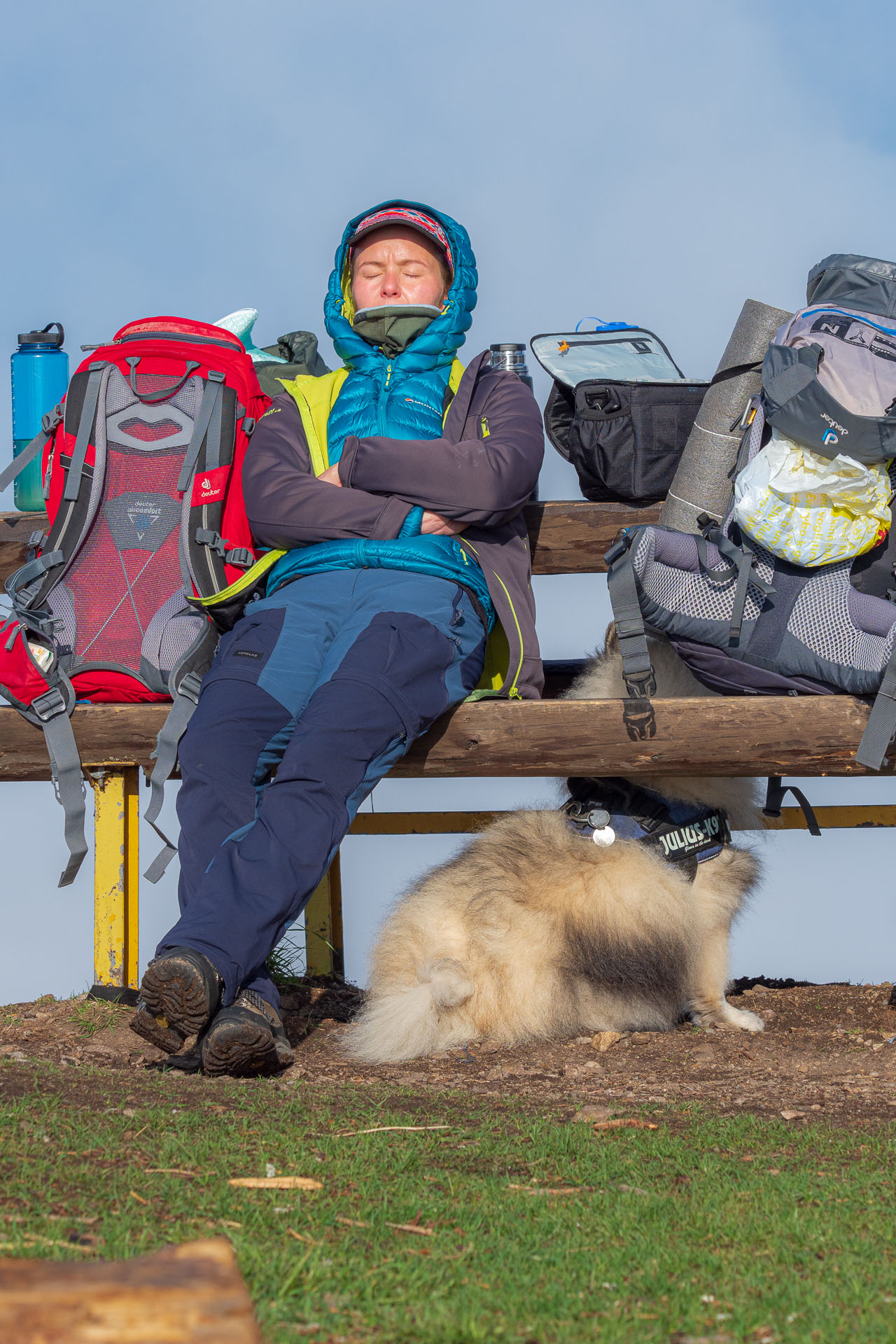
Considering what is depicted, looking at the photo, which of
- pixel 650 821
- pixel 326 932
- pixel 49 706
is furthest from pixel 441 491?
pixel 326 932

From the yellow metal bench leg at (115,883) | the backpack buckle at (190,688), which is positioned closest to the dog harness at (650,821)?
the backpack buckle at (190,688)

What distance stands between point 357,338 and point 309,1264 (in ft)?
10.2

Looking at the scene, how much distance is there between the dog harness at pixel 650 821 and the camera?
358cm

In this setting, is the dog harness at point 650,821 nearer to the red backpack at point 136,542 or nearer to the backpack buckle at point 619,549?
the backpack buckle at point 619,549

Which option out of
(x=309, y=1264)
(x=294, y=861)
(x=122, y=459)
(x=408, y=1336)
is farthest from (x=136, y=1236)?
(x=122, y=459)

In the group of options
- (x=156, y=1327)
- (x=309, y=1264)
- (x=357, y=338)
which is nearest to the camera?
(x=156, y=1327)

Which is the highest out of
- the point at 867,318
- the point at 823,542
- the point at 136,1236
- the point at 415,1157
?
the point at 867,318

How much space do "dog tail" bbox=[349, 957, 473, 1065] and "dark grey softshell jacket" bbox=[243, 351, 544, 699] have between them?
88 centimetres

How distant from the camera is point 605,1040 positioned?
3400 mm

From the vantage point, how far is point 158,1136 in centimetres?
213

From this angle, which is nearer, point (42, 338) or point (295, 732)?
point (295, 732)

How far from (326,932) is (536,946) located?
66.9 inches

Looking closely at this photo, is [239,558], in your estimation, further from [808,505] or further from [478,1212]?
[478,1212]

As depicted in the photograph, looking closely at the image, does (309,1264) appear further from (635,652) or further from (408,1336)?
(635,652)
